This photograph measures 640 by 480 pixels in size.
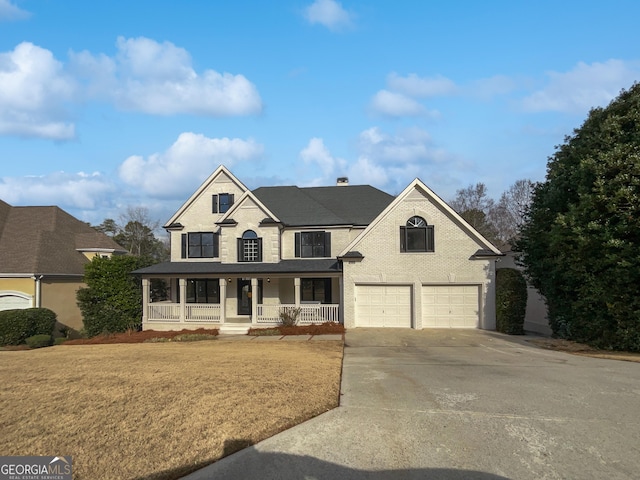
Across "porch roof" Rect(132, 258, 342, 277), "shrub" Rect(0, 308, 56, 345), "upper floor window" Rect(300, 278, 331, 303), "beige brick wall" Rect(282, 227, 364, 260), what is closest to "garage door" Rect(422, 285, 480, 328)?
"porch roof" Rect(132, 258, 342, 277)

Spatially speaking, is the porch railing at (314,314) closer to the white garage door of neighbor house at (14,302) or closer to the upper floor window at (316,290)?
the upper floor window at (316,290)

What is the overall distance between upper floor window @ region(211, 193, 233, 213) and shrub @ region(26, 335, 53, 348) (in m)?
10.6

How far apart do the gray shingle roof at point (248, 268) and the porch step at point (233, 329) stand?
2.70 meters

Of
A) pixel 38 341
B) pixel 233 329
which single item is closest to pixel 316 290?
pixel 233 329

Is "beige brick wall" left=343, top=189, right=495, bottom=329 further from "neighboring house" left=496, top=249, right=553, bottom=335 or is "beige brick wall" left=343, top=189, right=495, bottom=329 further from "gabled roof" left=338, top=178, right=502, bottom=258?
"neighboring house" left=496, top=249, right=553, bottom=335

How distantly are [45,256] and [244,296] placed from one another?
454 inches

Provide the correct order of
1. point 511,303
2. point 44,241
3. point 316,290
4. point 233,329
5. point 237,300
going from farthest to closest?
point 44,241 < point 237,300 < point 316,290 < point 233,329 < point 511,303

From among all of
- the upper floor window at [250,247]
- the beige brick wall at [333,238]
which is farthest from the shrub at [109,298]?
the beige brick wall at [333,238]

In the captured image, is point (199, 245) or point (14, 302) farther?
point (199, 245)

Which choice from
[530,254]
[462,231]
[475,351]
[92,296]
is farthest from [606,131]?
[92,296]

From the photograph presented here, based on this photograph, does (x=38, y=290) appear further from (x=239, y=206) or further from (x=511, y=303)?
(x=511, y=303)

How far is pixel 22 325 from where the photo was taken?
59.8 ft

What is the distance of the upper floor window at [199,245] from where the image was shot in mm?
24391

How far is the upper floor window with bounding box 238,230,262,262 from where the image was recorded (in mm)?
23172
